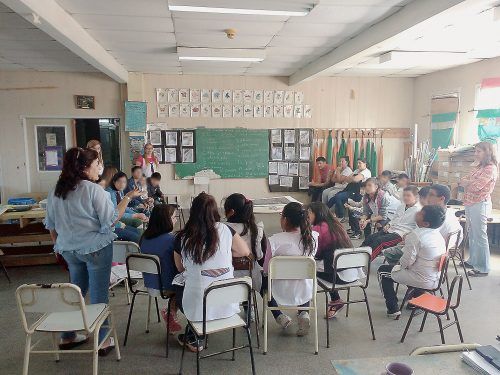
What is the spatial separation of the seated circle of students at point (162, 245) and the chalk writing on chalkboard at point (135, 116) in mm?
4624

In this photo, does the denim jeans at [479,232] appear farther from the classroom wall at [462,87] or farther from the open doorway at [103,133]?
the open doorway at [103,133]

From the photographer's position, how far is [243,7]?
3.38m

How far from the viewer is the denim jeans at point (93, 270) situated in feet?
8.09

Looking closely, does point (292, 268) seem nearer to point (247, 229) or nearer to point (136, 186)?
point (247, 229)

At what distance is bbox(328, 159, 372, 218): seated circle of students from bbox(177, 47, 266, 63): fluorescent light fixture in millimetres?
2570

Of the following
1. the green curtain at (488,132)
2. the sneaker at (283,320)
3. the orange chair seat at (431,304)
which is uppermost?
the green curtain at (488,132)

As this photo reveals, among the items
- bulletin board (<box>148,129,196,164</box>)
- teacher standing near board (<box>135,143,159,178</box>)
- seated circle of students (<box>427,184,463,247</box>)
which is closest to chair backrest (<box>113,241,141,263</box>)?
seated circle of students (<box>427,184,463,247</box>)

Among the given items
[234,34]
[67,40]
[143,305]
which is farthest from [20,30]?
[143,305]

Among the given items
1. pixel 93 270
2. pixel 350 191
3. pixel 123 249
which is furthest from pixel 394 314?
pixel 350 191

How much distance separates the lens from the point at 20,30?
4207 mm

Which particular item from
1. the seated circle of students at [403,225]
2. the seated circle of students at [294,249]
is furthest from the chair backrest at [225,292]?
the seated circle of students at [403,225]

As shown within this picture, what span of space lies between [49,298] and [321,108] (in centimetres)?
639

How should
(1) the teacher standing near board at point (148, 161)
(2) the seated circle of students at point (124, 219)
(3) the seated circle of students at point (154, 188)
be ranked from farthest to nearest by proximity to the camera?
(1) the teacher standing near board at point (148, 161) < (3) the seated circle of students at point (154, 188) < (2) the seated circle of students at point (124, 219)

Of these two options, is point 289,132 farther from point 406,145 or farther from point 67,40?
point 67,40
